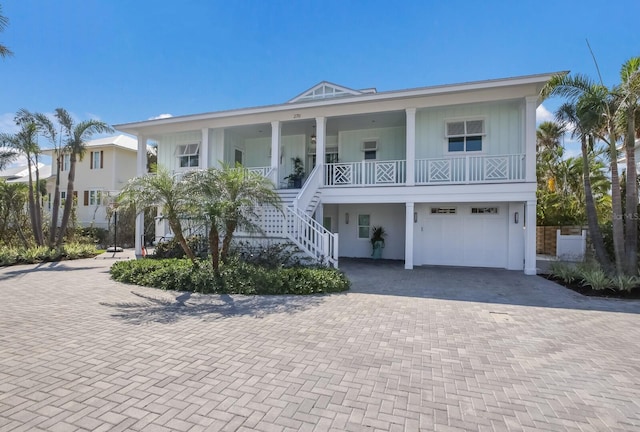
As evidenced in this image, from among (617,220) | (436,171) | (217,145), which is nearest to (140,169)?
(217,145)

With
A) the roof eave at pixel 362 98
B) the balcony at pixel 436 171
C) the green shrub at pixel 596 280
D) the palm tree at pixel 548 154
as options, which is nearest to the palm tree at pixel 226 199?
the balcony at pixel 436 171

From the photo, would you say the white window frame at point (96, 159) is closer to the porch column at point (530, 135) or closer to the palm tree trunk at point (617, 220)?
the porch column at point (530, 135)

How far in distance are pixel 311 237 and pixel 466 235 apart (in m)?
6.30

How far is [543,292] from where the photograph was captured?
8195 mm

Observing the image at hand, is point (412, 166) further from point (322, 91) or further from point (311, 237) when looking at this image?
point (322, 91)

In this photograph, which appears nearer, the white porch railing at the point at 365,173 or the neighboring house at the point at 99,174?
the white porch railing at the point at 365,173

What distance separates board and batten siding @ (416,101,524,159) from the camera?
1191cm

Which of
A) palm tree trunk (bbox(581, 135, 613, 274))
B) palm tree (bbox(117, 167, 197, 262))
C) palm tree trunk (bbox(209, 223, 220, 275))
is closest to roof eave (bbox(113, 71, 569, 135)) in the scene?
palm tree trunk (bbox(581, 135, 613, 274))

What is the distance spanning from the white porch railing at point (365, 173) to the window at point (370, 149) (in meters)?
1.54

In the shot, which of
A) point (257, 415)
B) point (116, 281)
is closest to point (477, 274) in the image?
point (257, 415)

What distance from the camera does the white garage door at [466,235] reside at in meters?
12.4

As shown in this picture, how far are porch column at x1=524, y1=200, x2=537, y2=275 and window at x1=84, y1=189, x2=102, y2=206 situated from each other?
2574 centimetres

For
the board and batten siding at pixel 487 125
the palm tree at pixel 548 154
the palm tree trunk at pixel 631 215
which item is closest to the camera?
the palm tree trunk at pixel 631 215

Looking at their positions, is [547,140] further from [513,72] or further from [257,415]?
[257,415]
